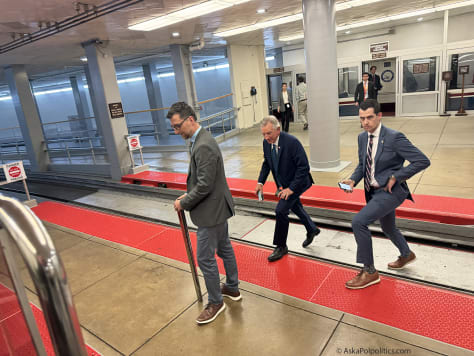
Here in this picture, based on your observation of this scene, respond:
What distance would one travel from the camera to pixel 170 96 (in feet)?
73.4

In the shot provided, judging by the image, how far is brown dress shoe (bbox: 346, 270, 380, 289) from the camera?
310 centimetres

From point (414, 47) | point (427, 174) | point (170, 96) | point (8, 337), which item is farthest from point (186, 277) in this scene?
point (170, 96)

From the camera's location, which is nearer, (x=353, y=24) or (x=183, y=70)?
(x=353, y=24)

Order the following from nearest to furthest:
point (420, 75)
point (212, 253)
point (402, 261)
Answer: point (212, 253) → point (402, 261) → point (420, 75)

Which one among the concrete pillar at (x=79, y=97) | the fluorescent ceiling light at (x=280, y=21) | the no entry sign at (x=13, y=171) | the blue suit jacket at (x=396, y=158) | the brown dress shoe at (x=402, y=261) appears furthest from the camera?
the concrete pillar at (x=79, y=97)

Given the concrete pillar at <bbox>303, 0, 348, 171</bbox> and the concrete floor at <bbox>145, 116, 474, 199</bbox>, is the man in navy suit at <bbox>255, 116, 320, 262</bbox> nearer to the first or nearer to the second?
the concrete floor at <bbox>145, 116, 474, 199</bbox>

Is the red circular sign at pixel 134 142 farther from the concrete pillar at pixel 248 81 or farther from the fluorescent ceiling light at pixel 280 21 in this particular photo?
the concrete pillar at pixel 248 81

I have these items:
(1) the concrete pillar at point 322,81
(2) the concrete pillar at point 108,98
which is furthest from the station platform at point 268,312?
(2) the concrete pillar at point 108,98

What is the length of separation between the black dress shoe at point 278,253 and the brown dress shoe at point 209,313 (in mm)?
969

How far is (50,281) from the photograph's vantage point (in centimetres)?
96

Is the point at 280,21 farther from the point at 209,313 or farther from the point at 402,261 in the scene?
the point at 209,313

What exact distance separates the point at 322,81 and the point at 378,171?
3743mm

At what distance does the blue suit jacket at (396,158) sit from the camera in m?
2.80

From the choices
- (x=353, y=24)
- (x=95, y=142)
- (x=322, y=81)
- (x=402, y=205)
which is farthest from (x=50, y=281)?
(x=95, y=142)
